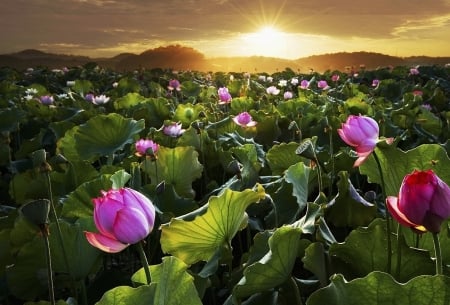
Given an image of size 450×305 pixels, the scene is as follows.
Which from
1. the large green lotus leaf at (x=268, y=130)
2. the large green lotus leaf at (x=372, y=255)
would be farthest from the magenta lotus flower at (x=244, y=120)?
the large green lotus leaf at (x=372, y=255)

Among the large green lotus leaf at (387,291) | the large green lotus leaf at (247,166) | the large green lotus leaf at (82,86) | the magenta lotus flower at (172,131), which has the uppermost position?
the large green lotus leaf at (387,291)

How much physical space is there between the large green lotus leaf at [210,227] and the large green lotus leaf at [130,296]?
0.94 ft

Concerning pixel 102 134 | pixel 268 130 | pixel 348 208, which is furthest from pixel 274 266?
pixel 268 130

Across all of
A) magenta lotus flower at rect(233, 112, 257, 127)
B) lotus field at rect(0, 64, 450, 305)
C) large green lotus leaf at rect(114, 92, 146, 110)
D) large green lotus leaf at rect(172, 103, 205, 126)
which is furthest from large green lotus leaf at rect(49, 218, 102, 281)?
large green lotus leaf at rect(114, 92, 146, 110)

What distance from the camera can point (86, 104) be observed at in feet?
14.5

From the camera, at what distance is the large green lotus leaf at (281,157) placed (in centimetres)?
196

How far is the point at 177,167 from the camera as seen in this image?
6.66ft

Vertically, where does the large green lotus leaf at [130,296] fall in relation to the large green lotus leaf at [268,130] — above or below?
above

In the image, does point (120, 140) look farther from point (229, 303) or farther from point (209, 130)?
point (229, 303)

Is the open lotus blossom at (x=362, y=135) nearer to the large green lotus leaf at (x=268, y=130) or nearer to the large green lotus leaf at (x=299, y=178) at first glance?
the large green lotus leaf at (x=299, y=178)

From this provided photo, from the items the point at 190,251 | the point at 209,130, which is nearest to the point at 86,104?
the point at 209,130

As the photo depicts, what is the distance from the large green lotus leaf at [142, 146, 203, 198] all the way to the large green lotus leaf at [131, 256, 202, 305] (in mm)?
1077

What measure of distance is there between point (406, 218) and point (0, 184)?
85.4 inches

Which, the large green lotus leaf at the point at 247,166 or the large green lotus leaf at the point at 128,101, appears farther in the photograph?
the large green lotus leaf at the point at 128,101
